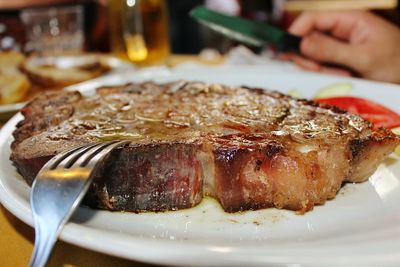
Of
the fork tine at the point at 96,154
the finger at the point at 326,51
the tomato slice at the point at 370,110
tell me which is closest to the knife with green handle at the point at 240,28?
the finger at the point at 326,51

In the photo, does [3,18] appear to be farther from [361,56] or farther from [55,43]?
[361,56]

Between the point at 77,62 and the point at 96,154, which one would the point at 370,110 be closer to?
the point at 96,154

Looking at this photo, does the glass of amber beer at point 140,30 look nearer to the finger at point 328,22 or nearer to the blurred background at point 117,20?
the blurred background at point 117,20

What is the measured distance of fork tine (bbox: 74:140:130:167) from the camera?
43.0 inches

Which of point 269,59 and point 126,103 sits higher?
point 126,103

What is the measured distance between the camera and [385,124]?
5.48 ft

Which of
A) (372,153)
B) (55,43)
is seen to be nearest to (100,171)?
(372,153)

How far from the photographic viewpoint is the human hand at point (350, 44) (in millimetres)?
2545

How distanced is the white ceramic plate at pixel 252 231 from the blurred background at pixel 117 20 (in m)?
1.87

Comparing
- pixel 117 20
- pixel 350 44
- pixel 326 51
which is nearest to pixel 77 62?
pixel 117 20

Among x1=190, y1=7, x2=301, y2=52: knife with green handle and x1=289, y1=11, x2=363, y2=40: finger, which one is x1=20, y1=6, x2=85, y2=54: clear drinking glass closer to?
x1=190, y1=7, x2=301, y2=52: knife with green handle

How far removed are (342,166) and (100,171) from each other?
66cm

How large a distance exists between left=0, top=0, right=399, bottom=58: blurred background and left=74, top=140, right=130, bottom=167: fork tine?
221cm

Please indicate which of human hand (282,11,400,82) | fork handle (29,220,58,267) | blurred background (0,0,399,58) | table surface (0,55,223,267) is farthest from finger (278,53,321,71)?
fork handle (29,220,58,267)
